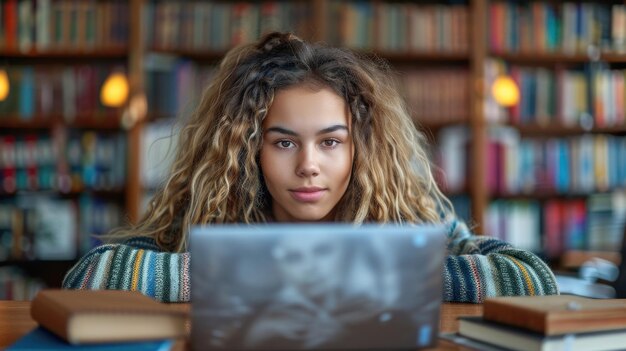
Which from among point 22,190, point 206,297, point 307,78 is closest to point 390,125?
point 307,78

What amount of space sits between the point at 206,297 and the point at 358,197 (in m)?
0.87

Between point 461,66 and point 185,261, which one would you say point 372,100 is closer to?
point 185,261

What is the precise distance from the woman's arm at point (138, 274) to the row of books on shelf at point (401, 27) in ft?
8.20

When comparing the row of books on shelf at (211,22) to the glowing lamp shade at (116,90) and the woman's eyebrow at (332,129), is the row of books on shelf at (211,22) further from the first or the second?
the woman's eyebrow at (332,129)

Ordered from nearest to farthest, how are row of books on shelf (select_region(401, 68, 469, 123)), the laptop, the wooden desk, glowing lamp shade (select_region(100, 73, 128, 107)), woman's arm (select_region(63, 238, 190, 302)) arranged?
the laptop, the wooden desk, woman's arm (select_region(63, 238, 190, 302)), glowing lamp shade (select_region(100, 73, 128, 107)), row of books on shelf (select_region(401, 68, 469, 123))

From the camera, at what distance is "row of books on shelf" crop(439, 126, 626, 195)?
12.1ft

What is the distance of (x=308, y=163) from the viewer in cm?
146

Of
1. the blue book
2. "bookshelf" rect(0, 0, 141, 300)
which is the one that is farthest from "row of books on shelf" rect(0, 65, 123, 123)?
the blue book

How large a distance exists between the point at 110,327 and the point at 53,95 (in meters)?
2.92

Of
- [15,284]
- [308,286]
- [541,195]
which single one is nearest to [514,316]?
[308,286]

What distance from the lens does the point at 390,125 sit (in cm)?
173

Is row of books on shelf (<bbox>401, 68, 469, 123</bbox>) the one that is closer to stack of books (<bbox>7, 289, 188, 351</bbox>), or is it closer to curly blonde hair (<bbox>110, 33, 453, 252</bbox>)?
curly blonde hair (<bbox>110, 33, 453, 252</bbox>)

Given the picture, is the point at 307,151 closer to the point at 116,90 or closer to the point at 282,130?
the point at 282,130

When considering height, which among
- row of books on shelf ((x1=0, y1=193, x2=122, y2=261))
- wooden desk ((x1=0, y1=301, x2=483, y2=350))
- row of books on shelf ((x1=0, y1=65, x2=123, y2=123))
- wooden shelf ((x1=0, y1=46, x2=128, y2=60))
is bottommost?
row of books on shelf ((x1=0, y1=193, x2=122, y2=261))
